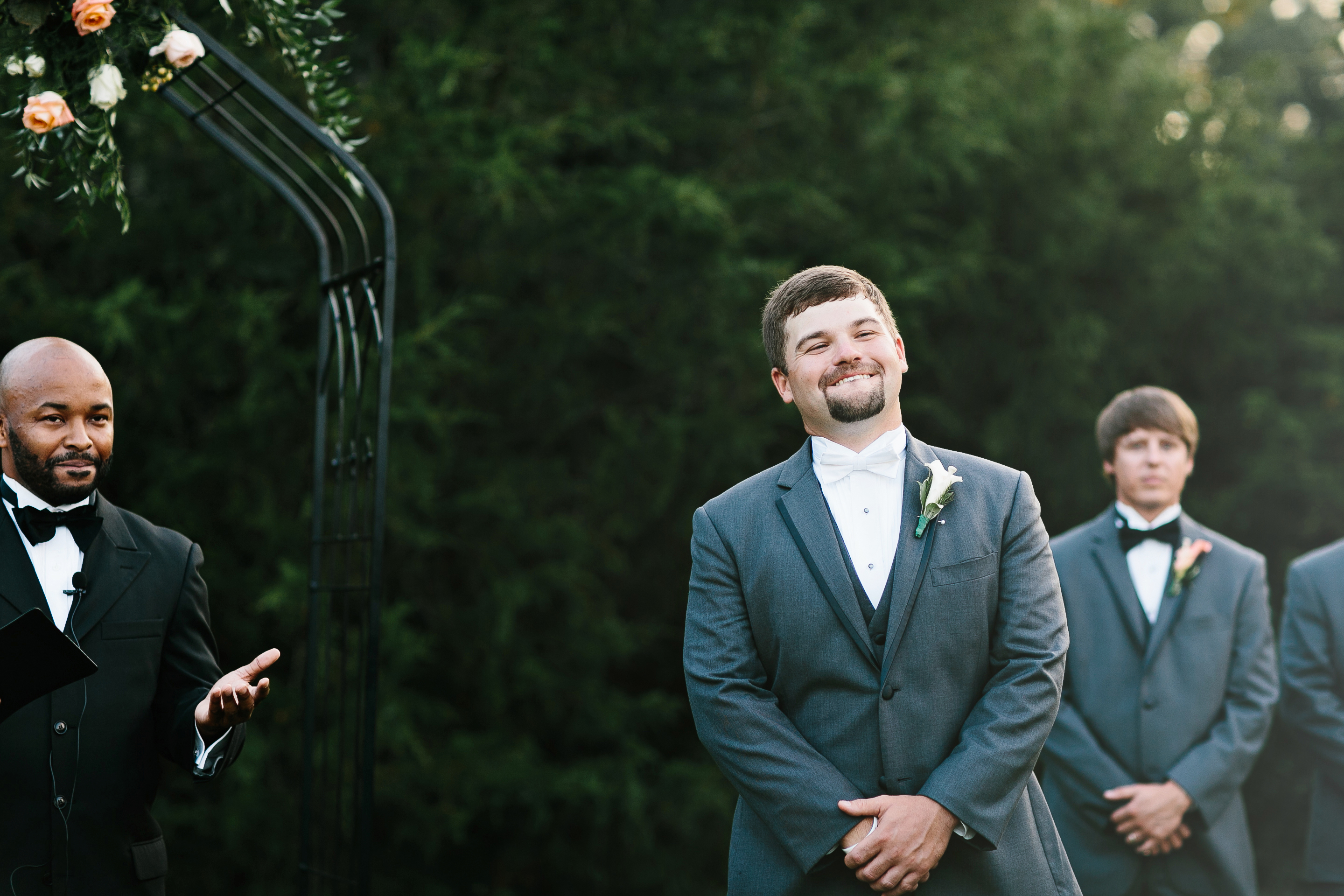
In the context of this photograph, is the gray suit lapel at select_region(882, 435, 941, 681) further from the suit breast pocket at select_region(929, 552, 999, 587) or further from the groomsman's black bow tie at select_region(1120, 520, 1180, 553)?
the groomsman's black bow tie at select_region(1120, 520, 1180, 553)

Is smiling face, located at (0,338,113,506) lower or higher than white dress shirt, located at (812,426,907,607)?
higher

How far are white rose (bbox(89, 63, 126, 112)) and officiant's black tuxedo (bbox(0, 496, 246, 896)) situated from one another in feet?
3.31

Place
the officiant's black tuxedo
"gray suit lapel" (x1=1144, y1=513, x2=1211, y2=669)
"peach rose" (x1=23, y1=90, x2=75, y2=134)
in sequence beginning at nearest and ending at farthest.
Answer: the officiant's black tuxedo
"peach rose" (x1=23, y1=90, x2=75, y2=134)
"gray suit lapel" (x1=1144, y1=513, x2=1211, y2=669)

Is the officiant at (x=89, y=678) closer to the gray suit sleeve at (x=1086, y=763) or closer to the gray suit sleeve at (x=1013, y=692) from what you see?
the gray suit sleeve at (x=1013, y=692)

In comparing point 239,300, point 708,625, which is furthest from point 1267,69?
point 708,625

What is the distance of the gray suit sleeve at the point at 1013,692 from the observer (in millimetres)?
2305

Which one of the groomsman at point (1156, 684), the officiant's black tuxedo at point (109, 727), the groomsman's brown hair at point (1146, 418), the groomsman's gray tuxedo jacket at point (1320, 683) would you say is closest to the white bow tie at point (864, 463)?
the groomsman at point (1156, 684)

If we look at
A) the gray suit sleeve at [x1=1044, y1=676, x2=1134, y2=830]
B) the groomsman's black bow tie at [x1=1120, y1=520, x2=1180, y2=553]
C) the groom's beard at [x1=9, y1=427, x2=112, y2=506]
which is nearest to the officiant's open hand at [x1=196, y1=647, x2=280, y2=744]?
the groom's beard at [x1=9, y1=427, x2=112, y2=506]

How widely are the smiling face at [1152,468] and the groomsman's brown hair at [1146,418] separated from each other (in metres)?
0.02

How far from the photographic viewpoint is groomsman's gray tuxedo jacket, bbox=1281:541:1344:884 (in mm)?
3736

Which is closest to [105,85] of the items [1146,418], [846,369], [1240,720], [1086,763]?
[846,369]

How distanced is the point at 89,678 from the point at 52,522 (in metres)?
0.36

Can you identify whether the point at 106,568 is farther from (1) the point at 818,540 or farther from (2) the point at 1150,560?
(2) the point at 1150,560

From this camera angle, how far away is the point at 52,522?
2744 mm
